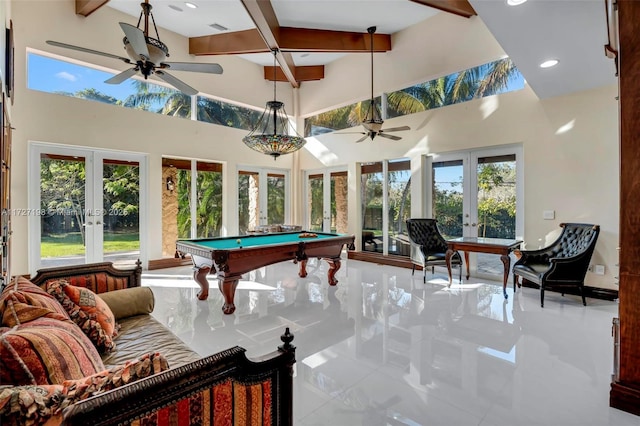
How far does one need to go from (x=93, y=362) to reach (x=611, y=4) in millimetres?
3668

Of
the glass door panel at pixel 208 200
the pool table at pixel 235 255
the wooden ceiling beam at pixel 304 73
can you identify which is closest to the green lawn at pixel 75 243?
the glass door panel at pixel 208 200

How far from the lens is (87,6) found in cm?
524

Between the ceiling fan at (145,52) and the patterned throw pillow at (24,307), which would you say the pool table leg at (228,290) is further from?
the ceiling fan at (145,52)

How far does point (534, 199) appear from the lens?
5.07 metres

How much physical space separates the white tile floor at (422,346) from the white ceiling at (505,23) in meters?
2.96

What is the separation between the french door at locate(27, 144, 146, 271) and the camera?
17.4ft

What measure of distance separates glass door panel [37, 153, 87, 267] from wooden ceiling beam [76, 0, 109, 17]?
2.50 metres

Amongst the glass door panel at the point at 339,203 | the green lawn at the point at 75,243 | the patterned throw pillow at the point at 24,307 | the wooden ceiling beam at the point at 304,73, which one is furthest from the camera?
the wooden ceiling beam at the point at 304,73

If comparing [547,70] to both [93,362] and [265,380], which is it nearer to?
[265,380]

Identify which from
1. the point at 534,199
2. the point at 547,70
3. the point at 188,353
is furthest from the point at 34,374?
the point at 534,199

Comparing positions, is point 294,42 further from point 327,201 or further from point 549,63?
point 549,63

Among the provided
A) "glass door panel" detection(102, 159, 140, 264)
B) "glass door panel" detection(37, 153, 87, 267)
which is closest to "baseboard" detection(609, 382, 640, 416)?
"glass door panel" detection(102, 159, 140, 264)

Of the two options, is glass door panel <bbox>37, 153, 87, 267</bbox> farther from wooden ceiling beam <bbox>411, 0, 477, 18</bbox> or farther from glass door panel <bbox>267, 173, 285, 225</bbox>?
wooden ceiling beam <bbox>411, 0, 477, 18</bbox>

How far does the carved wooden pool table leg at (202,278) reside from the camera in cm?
407
